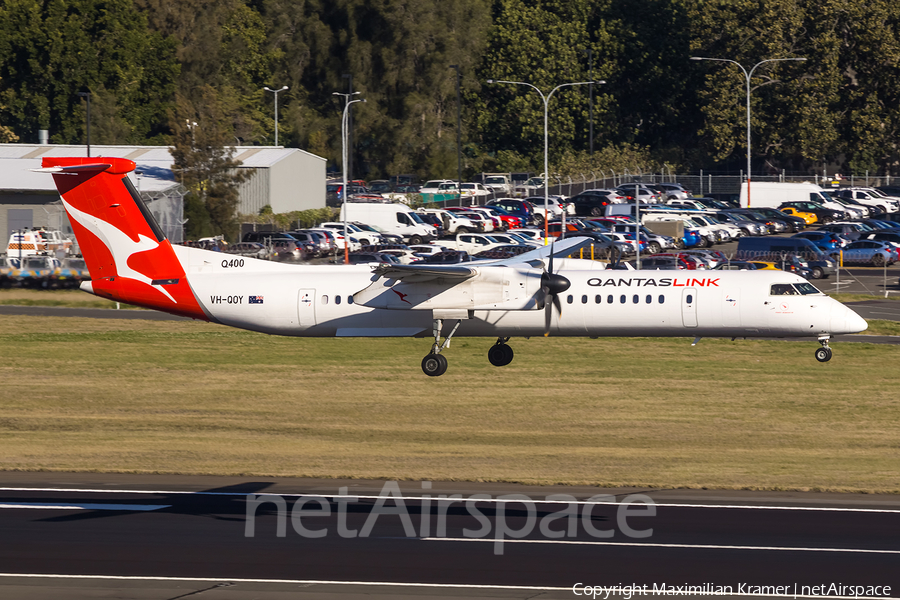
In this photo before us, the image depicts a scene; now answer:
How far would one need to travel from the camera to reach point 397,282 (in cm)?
3728

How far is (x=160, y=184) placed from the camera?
93250 millimetres

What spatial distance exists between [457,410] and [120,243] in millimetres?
14047

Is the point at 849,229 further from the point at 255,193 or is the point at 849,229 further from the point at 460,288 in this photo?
the point at 460,288

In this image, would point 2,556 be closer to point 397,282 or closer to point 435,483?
point 435,483

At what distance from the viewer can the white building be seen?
8638cm

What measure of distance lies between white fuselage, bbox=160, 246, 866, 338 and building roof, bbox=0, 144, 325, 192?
52.8 meters

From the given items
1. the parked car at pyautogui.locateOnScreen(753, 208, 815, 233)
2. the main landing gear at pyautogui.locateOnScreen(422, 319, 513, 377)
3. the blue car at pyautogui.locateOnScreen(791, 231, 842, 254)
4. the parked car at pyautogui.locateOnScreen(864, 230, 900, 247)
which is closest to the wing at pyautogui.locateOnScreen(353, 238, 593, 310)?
the main landing gear at pyautogui.locateOnScreen(422, 319, 513, 377)

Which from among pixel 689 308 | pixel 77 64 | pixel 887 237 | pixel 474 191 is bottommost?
pixel 689 308

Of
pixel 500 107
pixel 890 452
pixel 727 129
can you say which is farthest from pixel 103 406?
pixel 500 107

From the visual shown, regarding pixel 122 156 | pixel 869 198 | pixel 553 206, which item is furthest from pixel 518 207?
pixel 122 156

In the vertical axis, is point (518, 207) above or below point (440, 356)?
above

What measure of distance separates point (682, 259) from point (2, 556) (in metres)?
52.7

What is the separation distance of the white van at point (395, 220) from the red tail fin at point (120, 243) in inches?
2068

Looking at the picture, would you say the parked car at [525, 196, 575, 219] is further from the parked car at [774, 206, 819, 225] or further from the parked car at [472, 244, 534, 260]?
the parked car at [472, 244, 534, 260]
